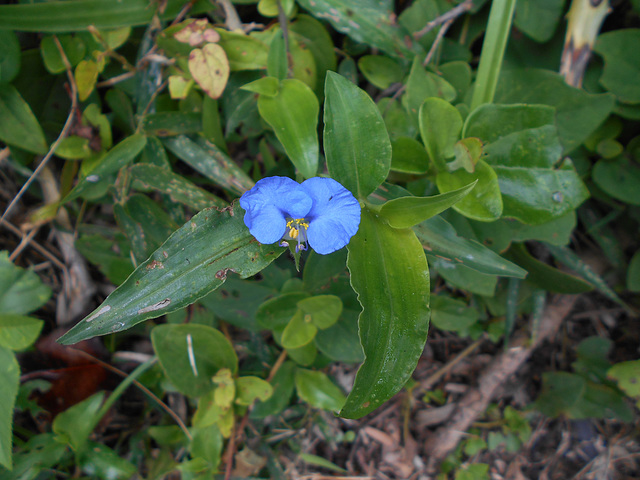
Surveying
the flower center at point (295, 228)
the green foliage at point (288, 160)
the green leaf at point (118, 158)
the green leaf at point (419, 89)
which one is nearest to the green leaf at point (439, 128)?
the green foliage at point (288, 160)

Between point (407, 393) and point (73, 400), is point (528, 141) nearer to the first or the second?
point (407, 393)

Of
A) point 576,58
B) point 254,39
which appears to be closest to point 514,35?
point 576,58

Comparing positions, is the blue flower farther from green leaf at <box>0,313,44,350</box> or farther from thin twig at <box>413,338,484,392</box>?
thin twig at <box>413,338,484,392</box>

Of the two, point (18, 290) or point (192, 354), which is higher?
point (18, 290)

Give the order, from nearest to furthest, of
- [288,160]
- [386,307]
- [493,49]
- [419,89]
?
[386,307] < [493,49] < [419,89] < [288,160]

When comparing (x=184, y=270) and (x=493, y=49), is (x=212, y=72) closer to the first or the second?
(x=184, y=270)

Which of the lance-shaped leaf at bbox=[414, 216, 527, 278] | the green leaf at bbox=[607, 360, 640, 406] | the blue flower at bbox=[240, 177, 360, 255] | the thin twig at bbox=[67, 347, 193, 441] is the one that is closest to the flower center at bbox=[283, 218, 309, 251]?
the blue flower at bbox=[240, 177, 360, 255]

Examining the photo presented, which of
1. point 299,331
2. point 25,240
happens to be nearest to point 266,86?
point 299,331

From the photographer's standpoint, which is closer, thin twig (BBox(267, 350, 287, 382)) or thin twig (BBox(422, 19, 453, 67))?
thin twig (BBox(422, 19, 453, 67))
